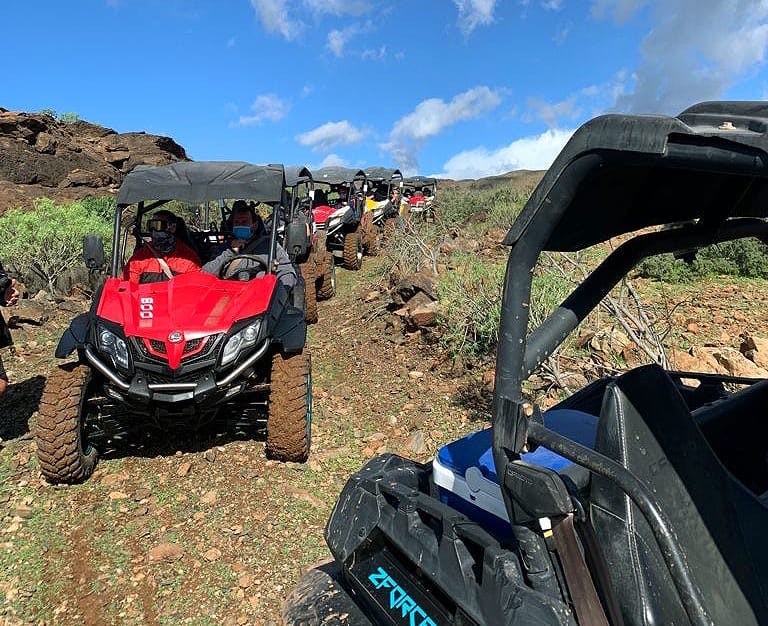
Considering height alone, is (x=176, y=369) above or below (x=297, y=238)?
below

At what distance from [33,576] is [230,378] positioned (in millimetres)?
1327

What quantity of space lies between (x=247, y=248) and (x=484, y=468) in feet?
15.3

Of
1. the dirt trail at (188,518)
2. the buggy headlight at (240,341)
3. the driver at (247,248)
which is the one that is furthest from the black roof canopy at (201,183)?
the dirt trail at (188,518)

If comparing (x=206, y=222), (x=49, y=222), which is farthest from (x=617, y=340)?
(x=49, y=222)

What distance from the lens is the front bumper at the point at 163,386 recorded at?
11.5 ft

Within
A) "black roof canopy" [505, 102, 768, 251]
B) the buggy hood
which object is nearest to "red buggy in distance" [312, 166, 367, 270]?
the buggy hood

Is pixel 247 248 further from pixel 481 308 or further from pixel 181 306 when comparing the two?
pixel 481 308

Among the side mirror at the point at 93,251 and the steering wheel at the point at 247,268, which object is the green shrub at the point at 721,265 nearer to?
the steering wheel at the point at 247,268

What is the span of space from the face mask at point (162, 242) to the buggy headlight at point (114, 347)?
148 centimetres

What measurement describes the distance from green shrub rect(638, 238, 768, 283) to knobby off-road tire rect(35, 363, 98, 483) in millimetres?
6175

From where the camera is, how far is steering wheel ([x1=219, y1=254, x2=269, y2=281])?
478cm

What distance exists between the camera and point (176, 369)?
3518 mm

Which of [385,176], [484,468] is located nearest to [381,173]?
[385,176]

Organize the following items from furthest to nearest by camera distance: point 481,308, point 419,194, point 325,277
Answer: point 419,194, point 325,277, point 481,308
